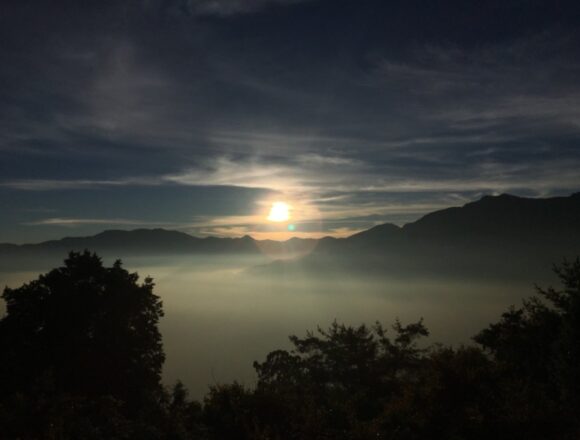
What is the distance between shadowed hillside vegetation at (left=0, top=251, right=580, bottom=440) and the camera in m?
Result: 17.4

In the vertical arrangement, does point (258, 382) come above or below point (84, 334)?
below

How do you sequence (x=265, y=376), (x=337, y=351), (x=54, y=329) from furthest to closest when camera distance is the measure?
1. (x=265, y=376)
2. (x=337, y=351)
3. (x=54, y=329)

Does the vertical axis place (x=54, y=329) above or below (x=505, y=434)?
above

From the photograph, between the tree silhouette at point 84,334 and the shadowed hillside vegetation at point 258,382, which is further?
the tree silhouette at point 84,334

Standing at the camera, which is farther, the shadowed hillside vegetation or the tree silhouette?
the tree silhouette

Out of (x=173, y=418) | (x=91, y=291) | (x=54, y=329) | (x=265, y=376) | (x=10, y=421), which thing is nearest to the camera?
(x=10, y=421)

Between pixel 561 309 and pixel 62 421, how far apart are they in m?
28.4

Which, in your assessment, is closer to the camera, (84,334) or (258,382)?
(258,382)

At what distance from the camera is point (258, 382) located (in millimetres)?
26875

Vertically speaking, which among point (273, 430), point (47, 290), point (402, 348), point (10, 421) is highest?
point (47, 290)

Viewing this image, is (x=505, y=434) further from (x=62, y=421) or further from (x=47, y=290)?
(x=47, y=290)

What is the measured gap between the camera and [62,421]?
1590 cm

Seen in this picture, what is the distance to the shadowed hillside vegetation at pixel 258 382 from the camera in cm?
1742

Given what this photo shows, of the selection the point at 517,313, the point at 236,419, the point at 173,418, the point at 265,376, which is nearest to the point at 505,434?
the point at 236,419
